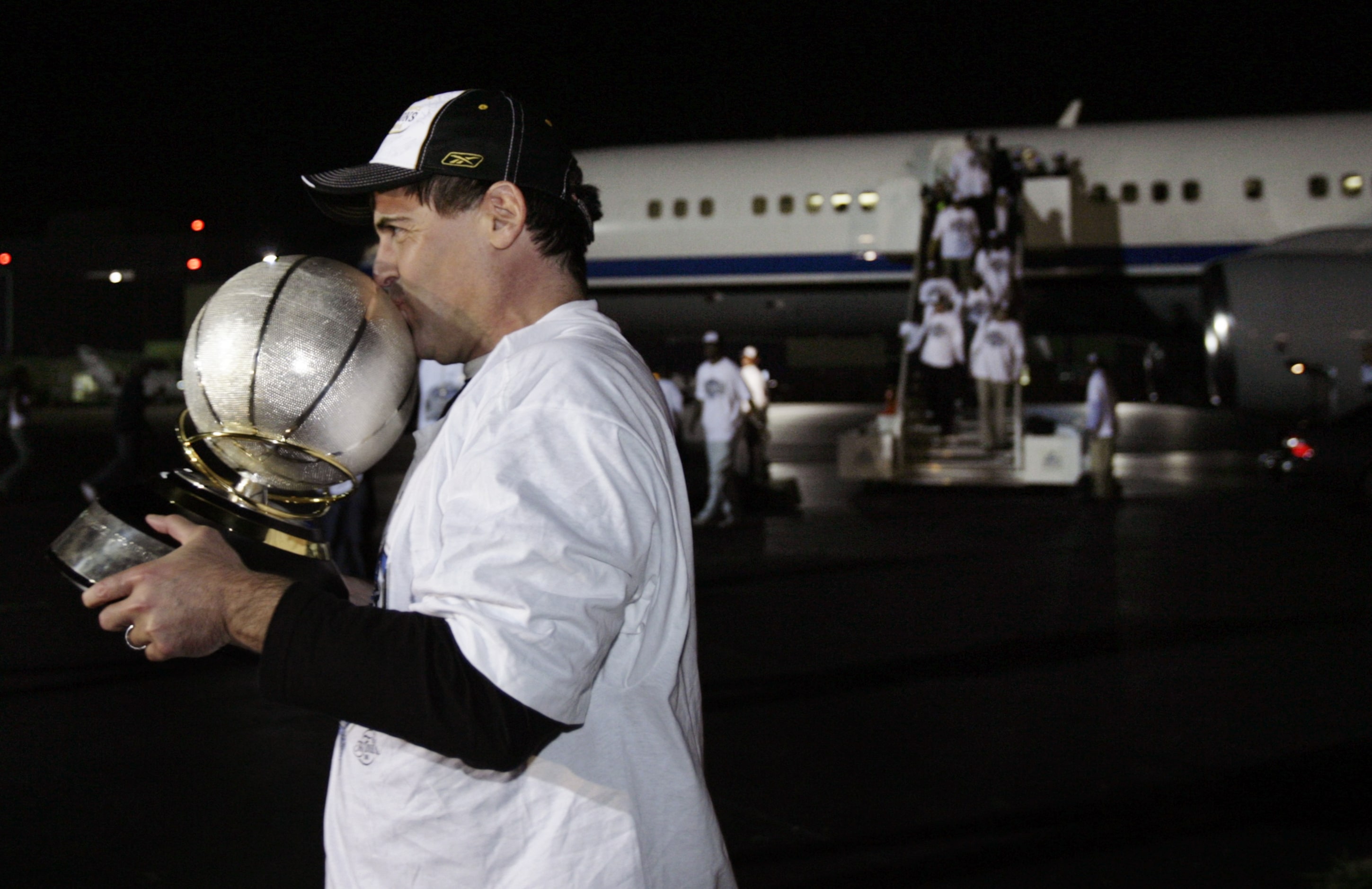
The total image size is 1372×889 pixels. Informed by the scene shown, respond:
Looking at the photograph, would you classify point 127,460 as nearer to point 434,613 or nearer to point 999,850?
point 999,850

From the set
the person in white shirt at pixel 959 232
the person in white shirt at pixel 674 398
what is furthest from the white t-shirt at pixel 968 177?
the person in white shirt at pixel 674 398

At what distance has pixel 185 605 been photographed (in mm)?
1452

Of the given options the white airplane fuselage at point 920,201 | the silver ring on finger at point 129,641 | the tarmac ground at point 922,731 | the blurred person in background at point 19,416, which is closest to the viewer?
the silver ring on finger at point 129,641

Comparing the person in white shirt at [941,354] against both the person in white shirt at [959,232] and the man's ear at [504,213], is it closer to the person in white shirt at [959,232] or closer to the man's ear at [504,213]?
the person in white shirt at [959,232]

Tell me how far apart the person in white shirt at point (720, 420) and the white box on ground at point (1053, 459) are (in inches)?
153

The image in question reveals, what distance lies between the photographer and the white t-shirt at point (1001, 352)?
48.1 ft

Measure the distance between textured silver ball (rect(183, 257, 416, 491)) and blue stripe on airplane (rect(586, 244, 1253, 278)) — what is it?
17.6 m

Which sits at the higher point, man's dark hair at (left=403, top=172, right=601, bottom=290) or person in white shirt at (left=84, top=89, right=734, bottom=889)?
man's dark hair at (left=403, top=172, right=601, bottom=290)

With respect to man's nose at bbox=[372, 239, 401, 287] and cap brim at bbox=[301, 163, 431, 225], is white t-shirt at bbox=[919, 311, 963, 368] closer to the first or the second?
cap brim at bbox=[301, 163, 431, 225]

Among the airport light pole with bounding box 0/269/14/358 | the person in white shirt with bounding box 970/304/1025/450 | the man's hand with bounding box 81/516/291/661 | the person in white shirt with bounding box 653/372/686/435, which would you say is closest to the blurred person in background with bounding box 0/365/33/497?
the person in white shirt with bounding box 653/372/686/435

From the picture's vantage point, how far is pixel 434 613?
143 cm

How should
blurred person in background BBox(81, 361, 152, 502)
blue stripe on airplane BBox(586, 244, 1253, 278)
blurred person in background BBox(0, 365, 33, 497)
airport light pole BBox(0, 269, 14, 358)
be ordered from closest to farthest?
blurred person in background BBox(81, 361, 152, 502) < blurred person in background BBox(0, 365, 33, 497) < blue stripe on airplane BBox(586, 244, 1253, 278) < airport light pole BBox(0, 269, 14, 358)

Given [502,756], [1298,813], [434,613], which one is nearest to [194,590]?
[434,613]

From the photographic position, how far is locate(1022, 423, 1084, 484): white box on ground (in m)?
14.1
